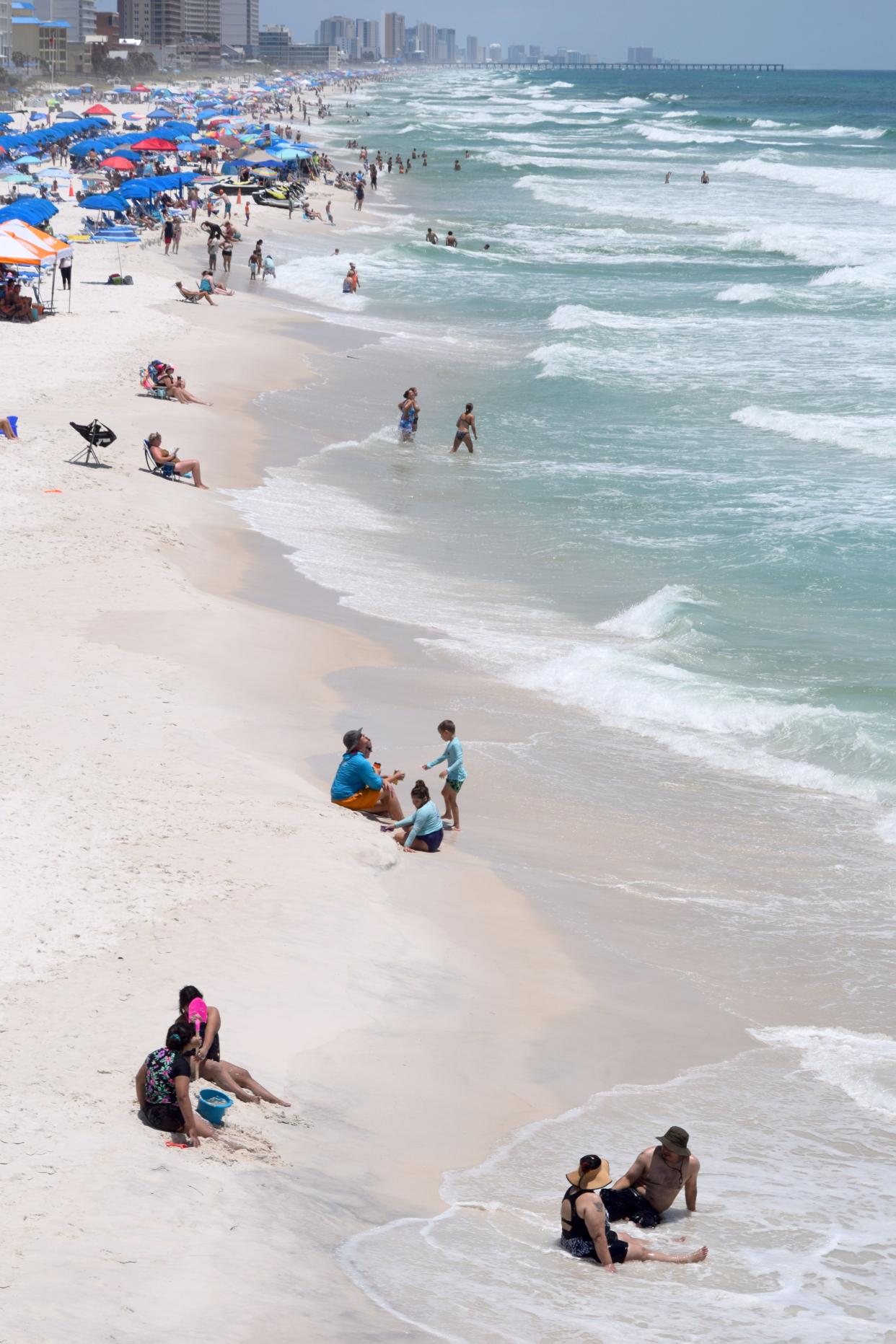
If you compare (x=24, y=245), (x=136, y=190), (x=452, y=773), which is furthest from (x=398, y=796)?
(x=136, y=190)

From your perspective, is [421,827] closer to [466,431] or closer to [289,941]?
[289,941]

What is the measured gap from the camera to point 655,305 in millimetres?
37312

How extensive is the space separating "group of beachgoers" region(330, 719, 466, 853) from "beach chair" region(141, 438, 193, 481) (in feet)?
29.4

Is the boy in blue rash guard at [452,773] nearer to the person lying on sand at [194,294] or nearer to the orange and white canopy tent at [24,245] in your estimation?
the orange and white canopy tent at [24,245]

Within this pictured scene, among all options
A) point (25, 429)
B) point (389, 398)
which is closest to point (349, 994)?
point (25, 429)

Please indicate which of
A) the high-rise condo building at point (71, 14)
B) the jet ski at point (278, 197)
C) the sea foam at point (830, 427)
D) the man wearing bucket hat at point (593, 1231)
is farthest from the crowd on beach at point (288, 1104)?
the high-rise condo building at point (71, 14)

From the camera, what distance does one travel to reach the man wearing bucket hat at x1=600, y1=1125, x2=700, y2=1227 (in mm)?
6625

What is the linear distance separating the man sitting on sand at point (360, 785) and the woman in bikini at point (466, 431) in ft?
41.1

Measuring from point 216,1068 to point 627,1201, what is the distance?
198 centimetres

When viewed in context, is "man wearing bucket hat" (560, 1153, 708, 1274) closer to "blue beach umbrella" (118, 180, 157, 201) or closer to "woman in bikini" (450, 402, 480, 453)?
"woman in bikini" (450, 402, 480, 453)

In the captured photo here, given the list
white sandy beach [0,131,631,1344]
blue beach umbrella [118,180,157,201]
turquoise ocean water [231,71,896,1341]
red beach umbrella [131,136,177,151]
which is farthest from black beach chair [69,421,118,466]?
red beach umbrella [131,136,177,151]

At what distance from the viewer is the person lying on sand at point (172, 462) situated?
61.6 feet

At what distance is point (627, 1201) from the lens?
6.69 meters

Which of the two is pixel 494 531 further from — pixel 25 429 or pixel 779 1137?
pixel 779 1137
